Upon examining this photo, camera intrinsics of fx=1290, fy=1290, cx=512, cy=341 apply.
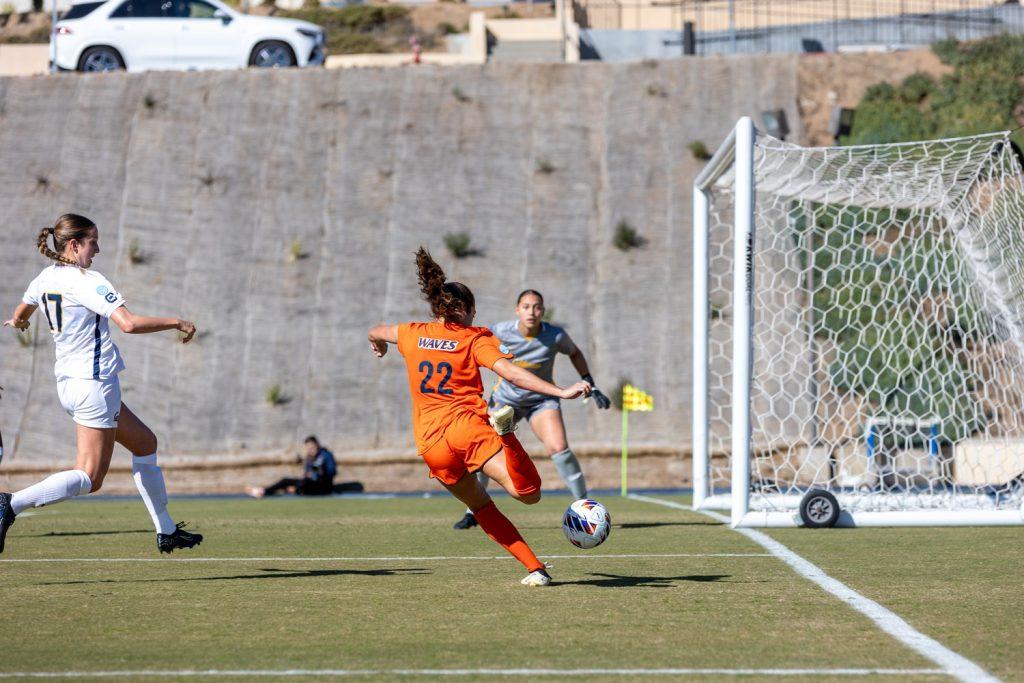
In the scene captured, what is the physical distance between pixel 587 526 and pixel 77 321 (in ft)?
10.6

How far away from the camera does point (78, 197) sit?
3177 cm

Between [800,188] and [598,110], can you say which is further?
[598,110]

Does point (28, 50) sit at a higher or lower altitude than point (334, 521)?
higher

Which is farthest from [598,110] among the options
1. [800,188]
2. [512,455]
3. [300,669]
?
[300,669]

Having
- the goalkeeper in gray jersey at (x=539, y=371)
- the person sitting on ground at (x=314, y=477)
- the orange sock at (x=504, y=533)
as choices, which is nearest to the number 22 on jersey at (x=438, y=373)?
the orange sock at (x=504, y=533)

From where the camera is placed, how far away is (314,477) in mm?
21641

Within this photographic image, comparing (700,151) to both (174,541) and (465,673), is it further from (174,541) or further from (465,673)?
(465,673)

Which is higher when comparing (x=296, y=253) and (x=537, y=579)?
(x=296, y=253)

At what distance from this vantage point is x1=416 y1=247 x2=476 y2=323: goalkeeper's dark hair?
7.25 metres

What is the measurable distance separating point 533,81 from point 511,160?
9.45ft

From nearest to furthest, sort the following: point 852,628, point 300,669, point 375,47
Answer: point 300,669 → point 852,628 → point 375,47

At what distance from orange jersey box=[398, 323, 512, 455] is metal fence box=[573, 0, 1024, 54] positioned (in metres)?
31.0

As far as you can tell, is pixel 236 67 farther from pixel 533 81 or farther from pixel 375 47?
pixel 375 47

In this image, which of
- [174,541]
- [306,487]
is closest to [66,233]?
[174,541]
